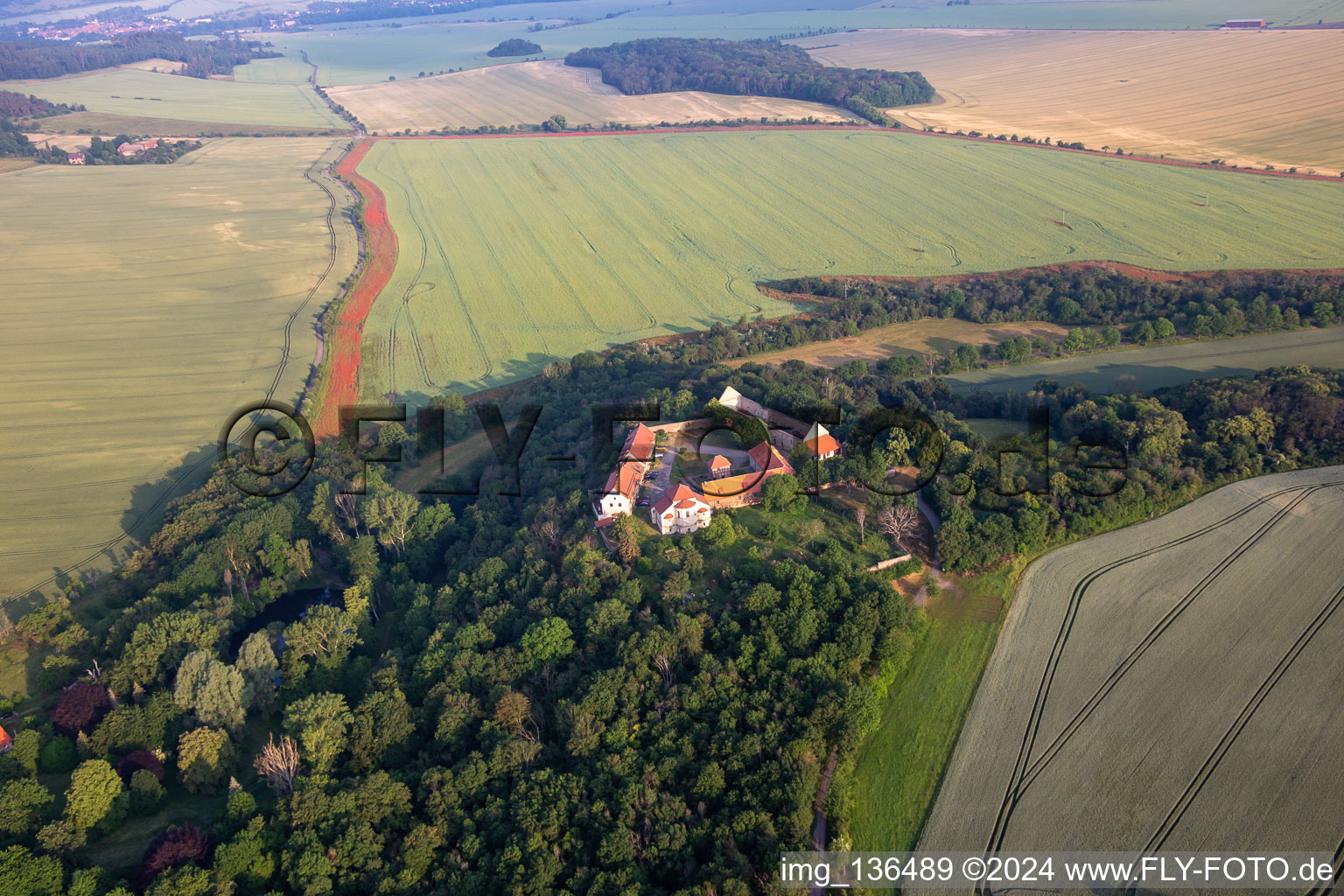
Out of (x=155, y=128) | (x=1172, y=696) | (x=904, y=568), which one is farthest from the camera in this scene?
(x=155, y=128)

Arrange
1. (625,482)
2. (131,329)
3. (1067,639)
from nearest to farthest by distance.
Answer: (1067,639) < (625,482) < (131,329)

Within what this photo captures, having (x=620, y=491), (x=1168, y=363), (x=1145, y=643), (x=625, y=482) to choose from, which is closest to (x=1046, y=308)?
(x=1168, y=363)

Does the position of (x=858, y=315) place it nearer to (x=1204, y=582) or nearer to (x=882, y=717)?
(x=1204, y=582)

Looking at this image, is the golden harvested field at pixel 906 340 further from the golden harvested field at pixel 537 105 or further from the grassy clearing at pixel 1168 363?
the golden harvested field at pixel 537 105

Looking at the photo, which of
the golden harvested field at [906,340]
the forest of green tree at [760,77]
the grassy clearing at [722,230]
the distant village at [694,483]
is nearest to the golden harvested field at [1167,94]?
the forest of green tree at [760,77]

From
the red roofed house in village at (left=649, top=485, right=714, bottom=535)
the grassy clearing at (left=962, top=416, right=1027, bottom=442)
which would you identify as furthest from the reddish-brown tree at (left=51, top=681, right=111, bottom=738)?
the grassy clearing at (left=962, top=416, right=1027, bottom=442)

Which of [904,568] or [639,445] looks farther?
[639,445]

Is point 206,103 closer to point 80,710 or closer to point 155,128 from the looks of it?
point 155,128
